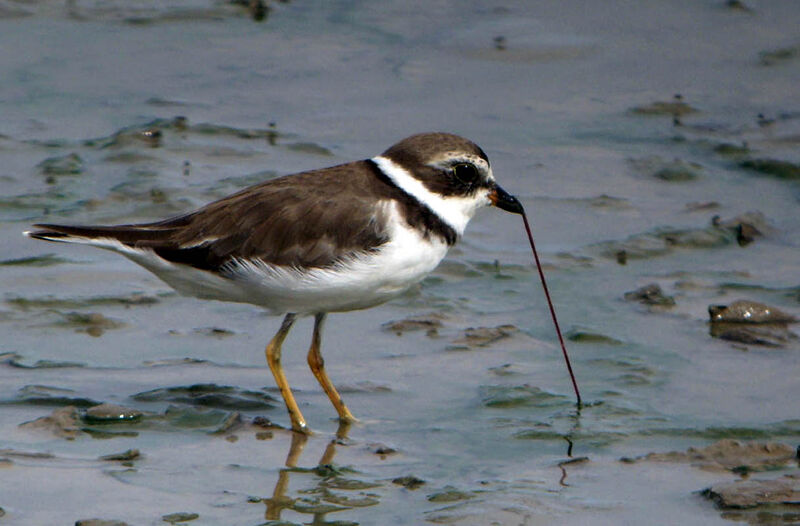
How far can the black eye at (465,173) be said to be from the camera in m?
7.05

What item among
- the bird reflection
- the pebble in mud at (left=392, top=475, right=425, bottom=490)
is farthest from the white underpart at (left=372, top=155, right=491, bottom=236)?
the pebble in mud at (left=392, top=475, right=425, bottom=490)

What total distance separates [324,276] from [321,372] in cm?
70

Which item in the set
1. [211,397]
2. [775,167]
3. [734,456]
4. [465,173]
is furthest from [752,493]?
[775,167]

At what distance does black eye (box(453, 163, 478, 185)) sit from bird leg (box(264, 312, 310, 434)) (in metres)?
1.16

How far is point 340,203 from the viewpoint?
6.89 metres

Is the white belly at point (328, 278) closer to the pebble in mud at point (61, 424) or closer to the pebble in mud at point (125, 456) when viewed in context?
the pebble in mud at point (61, 424)

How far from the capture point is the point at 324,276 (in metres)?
6.75

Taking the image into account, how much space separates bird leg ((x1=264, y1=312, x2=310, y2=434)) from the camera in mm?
6863

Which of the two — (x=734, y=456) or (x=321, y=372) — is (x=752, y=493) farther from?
(x=321, y=372)

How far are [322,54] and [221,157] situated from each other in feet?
8.79

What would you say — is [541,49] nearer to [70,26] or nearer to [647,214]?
[647,214]

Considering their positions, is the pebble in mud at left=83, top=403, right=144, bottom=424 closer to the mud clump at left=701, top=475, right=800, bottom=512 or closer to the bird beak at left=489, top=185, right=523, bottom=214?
the bird beak at left=489, top=185, right=523, bottom=214

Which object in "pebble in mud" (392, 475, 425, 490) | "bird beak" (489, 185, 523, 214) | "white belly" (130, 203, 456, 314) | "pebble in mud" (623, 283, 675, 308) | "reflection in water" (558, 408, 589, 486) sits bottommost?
"pebble in mud" (392, 475, 425, 490)

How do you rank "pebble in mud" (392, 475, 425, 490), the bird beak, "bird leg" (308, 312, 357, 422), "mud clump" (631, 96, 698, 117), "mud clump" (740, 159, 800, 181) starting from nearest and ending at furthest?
"pebble in mud" (392, 475, 425, 490), "bird leg" (308, 312, 357, 422), the bird beak, "mud clump" (740, 159, 800, 181), "mud clump" (631, 96, 698, 117)
